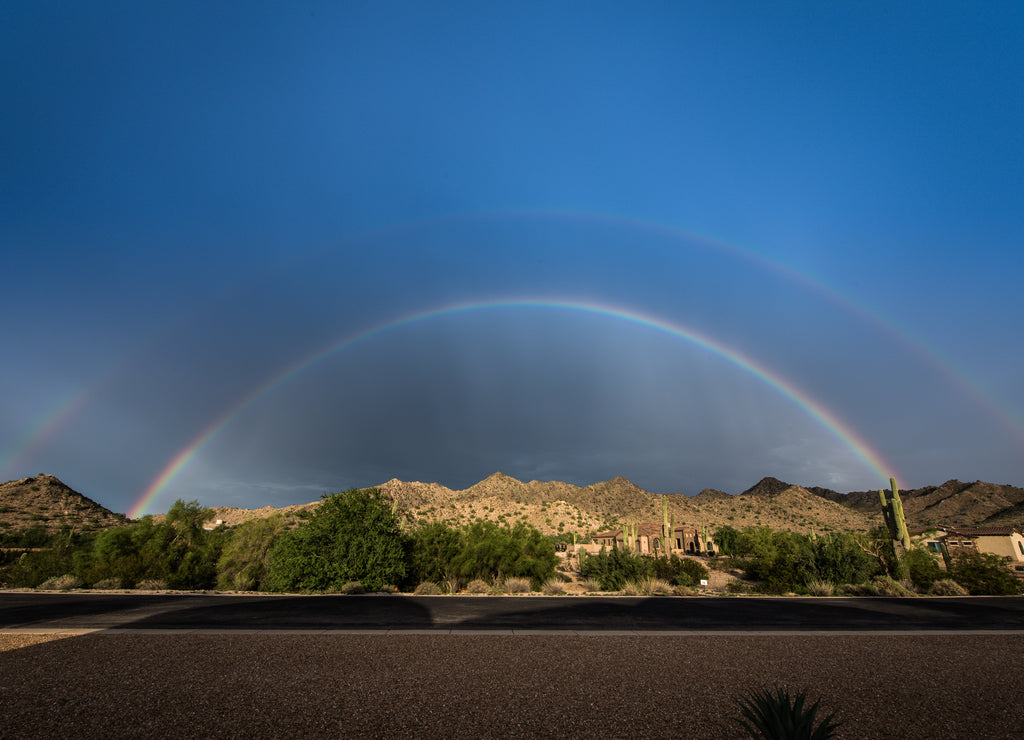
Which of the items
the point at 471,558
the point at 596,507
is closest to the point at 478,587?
the point at 471,558

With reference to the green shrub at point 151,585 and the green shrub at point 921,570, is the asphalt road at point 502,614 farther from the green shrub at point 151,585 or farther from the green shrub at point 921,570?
the green shrub at point 921,570

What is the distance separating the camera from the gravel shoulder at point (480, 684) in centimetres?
555

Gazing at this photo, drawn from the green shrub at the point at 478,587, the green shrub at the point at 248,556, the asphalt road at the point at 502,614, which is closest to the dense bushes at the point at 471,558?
the green shrub at the point at 478,587

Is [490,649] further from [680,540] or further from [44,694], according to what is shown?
[680,540]

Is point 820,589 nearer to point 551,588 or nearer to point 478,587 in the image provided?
point 551,588

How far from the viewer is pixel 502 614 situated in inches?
526

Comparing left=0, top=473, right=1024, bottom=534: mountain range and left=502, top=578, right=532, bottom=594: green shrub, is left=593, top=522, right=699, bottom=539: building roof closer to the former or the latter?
left=0, top=473, right=1024, bottom=534: mountain range

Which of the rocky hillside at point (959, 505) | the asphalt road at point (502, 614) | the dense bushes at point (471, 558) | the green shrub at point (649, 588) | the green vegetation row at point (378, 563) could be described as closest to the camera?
the asphalt road at point (502, 614)

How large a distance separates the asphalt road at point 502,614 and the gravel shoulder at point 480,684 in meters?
1.49

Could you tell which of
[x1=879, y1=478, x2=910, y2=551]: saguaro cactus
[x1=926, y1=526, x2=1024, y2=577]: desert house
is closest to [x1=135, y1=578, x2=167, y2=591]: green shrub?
[x1=879, y1=478, x2=910, y2=551]: saguaro cactus

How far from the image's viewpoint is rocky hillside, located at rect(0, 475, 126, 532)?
57.9 meters

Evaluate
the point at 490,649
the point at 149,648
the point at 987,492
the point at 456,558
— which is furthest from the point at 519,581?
the point at 987,492

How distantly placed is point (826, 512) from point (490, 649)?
93.5 meters

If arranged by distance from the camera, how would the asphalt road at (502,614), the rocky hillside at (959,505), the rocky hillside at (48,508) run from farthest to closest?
the rocky hillside at (959,505) → the rocky hillside at (48,508) → the asphalt road at (502,614)
